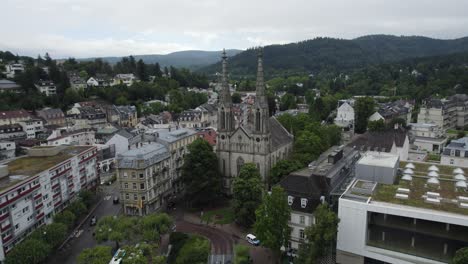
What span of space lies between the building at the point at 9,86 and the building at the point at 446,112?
456 feet

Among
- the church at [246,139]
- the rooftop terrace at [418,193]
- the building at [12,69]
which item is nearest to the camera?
the rooftop terrace at [418,193]

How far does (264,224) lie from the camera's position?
3584 cm

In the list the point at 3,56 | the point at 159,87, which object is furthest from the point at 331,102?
the point at 3,56

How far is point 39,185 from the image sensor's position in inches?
1806

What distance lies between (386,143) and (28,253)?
201 ft

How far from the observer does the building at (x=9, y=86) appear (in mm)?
117375

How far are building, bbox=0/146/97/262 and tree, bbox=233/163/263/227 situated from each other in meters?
27.2

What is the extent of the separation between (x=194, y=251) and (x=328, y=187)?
712 inches

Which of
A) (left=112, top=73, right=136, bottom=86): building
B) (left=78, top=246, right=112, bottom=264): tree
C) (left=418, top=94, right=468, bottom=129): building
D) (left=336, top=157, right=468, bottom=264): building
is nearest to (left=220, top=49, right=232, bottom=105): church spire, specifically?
(left=336, top=157, right=468, bottom=264): building

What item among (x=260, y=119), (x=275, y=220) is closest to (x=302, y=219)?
(x=275, y=220)

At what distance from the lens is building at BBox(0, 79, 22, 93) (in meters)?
117

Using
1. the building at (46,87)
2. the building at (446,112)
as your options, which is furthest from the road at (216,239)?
the building at (46,87)

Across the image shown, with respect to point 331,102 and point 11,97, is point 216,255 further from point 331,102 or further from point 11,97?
point 331,102

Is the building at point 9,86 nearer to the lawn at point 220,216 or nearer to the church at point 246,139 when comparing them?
the church at point 246,139
